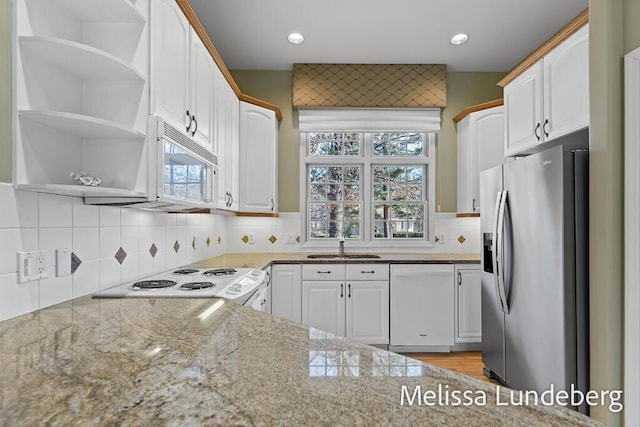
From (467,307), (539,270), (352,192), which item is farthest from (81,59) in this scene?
(467,307)

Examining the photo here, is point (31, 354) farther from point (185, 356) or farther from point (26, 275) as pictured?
point (26, 275)

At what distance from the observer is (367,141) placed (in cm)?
365

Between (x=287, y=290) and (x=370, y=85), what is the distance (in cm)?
223

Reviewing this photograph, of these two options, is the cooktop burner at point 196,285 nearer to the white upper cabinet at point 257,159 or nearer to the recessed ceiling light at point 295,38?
the white upper cabinet at point 257,159

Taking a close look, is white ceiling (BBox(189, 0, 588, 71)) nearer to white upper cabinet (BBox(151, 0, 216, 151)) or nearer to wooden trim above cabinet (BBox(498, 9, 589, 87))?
wooden trim above cabinet (BBox(498, 9, 589, 87))

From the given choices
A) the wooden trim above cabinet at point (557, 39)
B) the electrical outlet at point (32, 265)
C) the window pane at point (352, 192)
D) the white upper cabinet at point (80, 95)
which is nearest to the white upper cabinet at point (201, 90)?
the white upper cabinet at point (80, 95)

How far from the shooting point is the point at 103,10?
1387 millimetres

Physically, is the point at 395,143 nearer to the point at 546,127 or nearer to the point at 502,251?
the point at 546,127

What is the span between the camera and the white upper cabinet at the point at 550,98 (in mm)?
2037

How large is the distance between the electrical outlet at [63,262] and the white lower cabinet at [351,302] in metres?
1.85

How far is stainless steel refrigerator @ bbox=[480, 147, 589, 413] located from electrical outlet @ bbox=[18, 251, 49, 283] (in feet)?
7.38

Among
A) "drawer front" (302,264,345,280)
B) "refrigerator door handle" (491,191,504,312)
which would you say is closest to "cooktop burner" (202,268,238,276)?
"drawer front" (302,264,345,280)

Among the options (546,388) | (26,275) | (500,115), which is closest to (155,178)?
(26,275)

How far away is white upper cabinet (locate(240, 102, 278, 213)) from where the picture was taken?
3.20 metres
